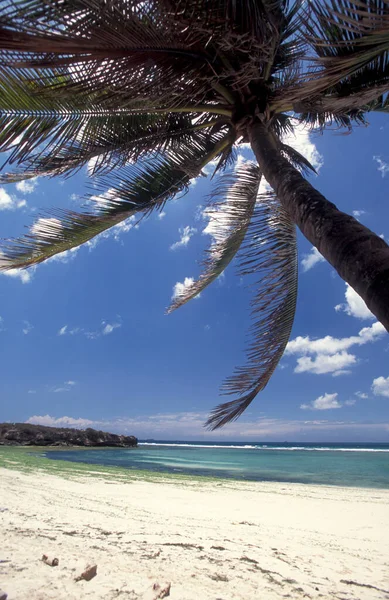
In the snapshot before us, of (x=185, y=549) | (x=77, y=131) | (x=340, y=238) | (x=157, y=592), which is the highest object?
(x=77, y=131)

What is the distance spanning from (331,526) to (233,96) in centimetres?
663

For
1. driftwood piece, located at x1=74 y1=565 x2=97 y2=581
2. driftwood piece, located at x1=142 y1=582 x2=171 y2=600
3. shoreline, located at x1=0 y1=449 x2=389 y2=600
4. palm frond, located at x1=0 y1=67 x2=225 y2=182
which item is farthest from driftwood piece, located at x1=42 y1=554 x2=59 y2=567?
palm frond, located at x1=0 y1=67 x2=225 y2=182

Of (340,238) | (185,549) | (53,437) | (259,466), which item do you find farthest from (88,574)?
(53,437)

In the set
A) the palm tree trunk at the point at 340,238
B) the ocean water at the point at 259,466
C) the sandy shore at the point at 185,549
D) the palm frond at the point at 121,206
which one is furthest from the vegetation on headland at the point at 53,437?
the palm tree trunk at the point at 340,238

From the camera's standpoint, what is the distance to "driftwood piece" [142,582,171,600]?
8.66 ft

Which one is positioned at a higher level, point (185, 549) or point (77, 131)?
point (77, 131)

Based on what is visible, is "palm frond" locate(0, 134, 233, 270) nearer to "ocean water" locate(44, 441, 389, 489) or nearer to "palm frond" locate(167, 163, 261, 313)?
"palm frond" locate(167, 163, 261, 313)

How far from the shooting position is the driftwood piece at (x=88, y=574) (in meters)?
2.84

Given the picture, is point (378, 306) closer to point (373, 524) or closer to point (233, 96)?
point (233, 96)

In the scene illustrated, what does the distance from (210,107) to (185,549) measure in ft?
15.5

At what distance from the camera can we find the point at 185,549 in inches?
153

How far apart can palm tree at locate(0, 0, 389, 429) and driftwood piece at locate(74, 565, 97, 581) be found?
231cm

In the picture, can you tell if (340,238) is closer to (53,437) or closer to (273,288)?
(273,288)

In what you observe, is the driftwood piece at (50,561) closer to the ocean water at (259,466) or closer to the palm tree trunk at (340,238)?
the palm tree trunk at (340,238)
